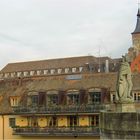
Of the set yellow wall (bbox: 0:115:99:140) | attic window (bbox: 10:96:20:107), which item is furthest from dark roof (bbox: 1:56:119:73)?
yellow wall (bbox: 0:115:99:140)

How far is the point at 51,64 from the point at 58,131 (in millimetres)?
83378

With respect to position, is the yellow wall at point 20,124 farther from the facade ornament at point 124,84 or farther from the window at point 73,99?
the facade ornament at point 124,84

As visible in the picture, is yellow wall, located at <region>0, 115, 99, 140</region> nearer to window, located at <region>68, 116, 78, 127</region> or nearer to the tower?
window, located at <region>68, 116, 78, 127</region>

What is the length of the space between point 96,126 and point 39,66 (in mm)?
88403

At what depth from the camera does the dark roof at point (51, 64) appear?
412 feet

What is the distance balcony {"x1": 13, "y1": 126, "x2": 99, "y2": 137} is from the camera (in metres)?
47.0

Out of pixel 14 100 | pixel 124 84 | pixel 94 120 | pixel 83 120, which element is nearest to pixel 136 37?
pixel 14 100

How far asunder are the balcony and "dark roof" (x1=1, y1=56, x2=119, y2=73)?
73.9 m

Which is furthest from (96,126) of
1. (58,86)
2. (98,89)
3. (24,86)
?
(24,86)

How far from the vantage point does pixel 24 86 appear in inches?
2266

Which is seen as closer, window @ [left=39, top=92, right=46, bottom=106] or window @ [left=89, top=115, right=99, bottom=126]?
window @ [left=89, top=115, right=99, bottom=126]

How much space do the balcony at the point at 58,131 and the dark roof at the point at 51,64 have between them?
242 ft

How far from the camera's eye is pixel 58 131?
1924 inches

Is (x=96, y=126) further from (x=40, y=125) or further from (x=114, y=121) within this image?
(x=114, y=121)
